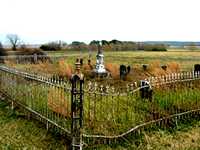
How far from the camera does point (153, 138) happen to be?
8.64 meters

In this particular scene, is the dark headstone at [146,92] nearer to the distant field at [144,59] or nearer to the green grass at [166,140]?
the green grass at [166,140]

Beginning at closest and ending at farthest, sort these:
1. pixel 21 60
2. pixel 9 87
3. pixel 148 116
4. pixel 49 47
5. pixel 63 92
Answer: pixel 63 92 < pixel 148 116 < pixel 9 87 < pixel 21 60 < pixel 49 47

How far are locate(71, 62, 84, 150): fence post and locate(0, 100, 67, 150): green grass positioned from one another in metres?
0.42

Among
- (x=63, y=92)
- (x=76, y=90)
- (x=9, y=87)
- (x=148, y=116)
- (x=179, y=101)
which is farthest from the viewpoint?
(x=9, y=87)

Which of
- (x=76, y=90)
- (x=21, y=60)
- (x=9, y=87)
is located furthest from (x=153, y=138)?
(x=21, y=60)

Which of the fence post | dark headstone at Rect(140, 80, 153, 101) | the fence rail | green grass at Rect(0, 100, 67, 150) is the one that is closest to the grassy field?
green grass at Rect(0, 100, 67, 150)

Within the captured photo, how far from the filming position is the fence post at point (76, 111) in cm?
760

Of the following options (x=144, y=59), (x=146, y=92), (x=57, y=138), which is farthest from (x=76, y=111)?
(x=144, y=59)

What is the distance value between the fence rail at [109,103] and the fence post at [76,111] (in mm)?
258

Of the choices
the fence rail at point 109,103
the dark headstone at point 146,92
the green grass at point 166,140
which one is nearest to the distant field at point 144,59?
the fence rail at point 109,103

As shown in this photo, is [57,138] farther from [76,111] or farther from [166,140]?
[166,140]

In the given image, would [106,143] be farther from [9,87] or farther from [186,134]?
[9,87]

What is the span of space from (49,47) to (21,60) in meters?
18.6

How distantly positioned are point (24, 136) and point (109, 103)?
2203mm
